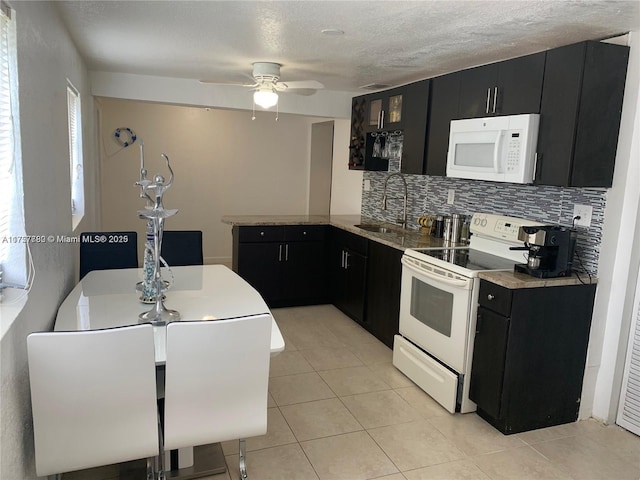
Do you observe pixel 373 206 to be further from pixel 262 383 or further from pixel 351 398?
pixel 262 383

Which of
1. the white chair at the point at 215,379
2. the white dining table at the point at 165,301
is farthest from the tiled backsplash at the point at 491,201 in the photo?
the white chair at the point at 215,379

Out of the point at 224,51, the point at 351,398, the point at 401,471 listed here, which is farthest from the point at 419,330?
the point at 224,51

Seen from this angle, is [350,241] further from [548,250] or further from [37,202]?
[37,202]

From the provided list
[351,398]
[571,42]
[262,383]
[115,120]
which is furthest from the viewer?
[115,120]

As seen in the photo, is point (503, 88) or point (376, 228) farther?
point (376, 228)

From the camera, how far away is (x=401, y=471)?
2301 mm

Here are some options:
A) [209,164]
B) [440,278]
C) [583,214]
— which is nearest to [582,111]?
[583,214]

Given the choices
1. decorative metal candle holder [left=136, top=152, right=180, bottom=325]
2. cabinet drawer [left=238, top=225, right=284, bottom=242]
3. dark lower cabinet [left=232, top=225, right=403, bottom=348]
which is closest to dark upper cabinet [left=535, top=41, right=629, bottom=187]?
dark lower cabinet [left=232, top=225, right=403, bottom=348]

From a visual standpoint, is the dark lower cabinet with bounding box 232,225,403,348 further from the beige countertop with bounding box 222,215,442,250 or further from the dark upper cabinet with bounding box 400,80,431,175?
the dark upper cabinet with bounding box 400,80,431,175

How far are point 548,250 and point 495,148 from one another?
67cm

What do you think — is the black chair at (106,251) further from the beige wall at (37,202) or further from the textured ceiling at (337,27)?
the textured ceiling at (337,27)

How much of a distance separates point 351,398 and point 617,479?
1.43 metres

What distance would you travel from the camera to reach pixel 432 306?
3055mm

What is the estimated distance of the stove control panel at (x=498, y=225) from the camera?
3.00 m
